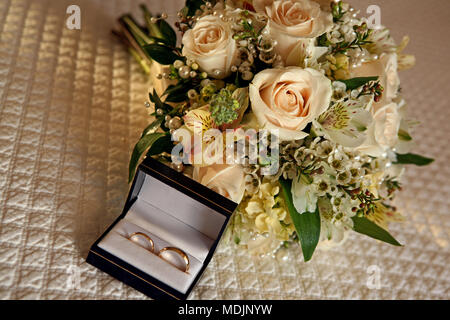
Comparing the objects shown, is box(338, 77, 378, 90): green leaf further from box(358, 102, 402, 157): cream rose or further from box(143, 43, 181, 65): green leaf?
box(143, 43, 181, 65): green leaf

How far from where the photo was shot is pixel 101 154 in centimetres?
96

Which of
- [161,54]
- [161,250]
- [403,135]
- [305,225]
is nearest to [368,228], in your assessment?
[305,225]

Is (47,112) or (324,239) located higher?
(47,112)

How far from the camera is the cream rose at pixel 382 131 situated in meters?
0.79

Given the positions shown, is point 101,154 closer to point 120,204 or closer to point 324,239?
point 120,204

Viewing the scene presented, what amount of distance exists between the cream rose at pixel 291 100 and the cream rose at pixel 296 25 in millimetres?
63

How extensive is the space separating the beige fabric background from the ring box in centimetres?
6

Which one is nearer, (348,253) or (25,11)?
(348,253)

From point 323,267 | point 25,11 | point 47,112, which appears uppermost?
point 25,11

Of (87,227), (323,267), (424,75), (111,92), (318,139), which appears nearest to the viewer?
(318,139)

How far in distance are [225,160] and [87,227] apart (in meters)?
0.34

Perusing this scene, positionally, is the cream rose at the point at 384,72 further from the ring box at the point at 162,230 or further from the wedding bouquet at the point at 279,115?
the ring box at the point at 162,230

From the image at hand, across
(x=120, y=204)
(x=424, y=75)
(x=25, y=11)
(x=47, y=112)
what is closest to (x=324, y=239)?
(x=120, y=204)

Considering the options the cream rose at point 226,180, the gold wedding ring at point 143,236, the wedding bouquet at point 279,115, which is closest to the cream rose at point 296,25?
the wedding bouquet at point 279,115
